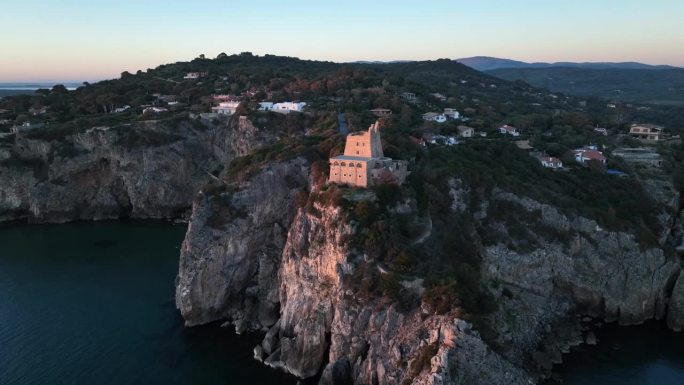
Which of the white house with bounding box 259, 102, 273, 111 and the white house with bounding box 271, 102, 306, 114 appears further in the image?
the white house with bounding box 259, 102, 273, 111

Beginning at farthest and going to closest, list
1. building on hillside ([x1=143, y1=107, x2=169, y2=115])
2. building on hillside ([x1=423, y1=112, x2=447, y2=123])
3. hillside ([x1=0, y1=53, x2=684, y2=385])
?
building on hillside ([x1=143, y1=107, x2=169, y2=115]), building on hillside ([x1=423, y1=112, x2=447, y2=123]), hillside ([x1=0, y1=53, x2=684, y2=385])

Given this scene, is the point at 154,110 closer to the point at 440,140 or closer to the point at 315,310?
the point at 440,140

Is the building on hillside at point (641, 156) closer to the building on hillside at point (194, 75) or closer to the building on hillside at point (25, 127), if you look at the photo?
the building on hillside at point (25, 127)

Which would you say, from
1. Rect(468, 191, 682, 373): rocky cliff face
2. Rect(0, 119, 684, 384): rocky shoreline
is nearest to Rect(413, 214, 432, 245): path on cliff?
Rect(0, 119, 684, 384): rocky shoreline

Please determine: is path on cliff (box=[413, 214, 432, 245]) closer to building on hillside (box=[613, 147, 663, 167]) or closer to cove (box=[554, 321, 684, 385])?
cove (box=[554, 321, 684, 385])

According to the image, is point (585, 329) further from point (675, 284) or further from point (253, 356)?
point (253, 356)

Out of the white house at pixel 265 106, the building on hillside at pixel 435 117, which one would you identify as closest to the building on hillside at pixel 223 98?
the white house at pixel 265 106

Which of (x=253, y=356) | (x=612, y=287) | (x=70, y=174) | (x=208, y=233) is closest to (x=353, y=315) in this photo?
A: (x=253, y=356)
